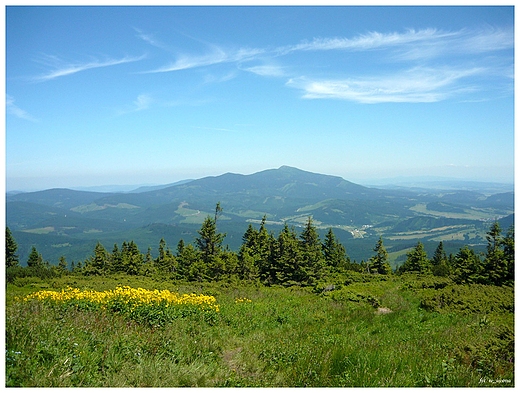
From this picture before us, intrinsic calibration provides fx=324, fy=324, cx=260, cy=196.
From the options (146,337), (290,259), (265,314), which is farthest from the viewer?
(290,259)

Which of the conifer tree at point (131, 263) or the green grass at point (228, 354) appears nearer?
the green grass at point (228, 354)

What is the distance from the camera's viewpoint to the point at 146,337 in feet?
18.3

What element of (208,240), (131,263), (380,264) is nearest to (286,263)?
(208,240)

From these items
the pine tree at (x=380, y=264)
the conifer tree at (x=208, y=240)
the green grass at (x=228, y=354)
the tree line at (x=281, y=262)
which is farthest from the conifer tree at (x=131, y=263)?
the green grass at (x=228, y=354)

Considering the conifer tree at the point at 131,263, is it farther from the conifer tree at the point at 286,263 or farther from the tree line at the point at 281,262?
the conifer tree at the point at 286,263

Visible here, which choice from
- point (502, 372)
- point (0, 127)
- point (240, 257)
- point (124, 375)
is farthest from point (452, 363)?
point (240, 257)

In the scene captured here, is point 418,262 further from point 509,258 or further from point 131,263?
point 131,263

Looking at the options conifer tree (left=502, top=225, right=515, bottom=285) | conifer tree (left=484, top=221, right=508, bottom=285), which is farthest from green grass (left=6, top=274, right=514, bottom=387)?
conifer tree (left=502, top=225, right=515, bottom=285)

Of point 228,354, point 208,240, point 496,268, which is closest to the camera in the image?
point 228,354

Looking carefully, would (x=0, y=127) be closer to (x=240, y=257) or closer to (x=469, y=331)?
(x=469, y=331)

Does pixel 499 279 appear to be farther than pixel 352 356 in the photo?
Yes

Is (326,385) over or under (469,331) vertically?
over

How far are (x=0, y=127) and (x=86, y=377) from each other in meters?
3.46

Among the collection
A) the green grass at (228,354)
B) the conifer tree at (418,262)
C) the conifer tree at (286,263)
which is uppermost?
the green grass at (228,354)
